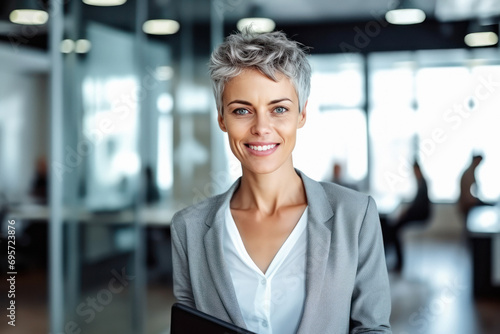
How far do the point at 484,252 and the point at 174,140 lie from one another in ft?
9.41

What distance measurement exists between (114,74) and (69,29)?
54cm

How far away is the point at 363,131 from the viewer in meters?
4.70

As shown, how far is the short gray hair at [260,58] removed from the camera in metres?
1.21

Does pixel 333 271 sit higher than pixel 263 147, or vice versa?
pixel 263 147

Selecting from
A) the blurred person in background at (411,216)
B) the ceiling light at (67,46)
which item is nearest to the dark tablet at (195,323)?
the ceiling light at (67,46)

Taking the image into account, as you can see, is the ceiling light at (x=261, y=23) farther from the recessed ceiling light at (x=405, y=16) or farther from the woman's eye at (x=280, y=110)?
the woman's eye at (x=280, y=110)

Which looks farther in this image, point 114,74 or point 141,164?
point 141,164

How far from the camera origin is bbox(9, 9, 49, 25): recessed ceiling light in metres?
3.40

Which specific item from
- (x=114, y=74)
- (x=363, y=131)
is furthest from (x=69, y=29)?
(x=363, y=131)

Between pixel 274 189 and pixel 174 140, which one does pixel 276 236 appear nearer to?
pixel 274 189

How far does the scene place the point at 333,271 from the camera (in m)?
1.24

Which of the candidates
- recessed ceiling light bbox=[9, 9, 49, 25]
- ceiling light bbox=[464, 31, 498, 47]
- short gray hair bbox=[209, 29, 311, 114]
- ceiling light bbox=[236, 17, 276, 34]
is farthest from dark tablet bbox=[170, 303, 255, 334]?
ceiling light bbox=[236, 17, 276, 34]

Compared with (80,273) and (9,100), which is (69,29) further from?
(80,273)

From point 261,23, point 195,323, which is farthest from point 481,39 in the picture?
point 195,323
